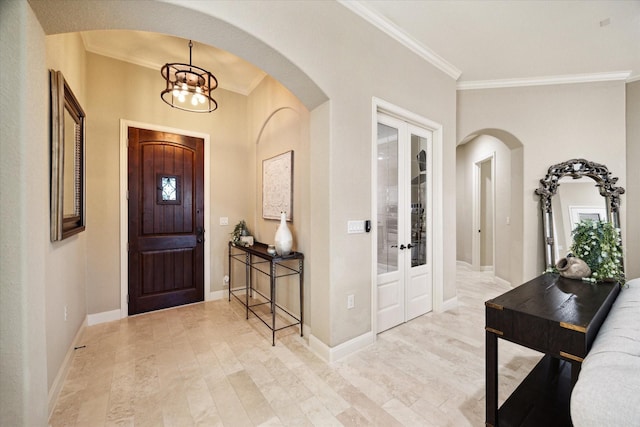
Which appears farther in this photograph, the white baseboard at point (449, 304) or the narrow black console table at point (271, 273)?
the white baseboard at point (449, 304)

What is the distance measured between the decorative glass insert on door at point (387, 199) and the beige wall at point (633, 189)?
11.4 ft

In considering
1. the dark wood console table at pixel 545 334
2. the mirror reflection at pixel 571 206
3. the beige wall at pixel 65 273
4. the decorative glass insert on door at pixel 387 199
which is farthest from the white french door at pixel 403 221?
the beige wall at pixel 65 273

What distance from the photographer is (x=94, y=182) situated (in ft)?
9.89

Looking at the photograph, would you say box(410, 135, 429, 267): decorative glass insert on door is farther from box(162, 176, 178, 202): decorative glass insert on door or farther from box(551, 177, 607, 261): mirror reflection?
box(162, 176, 178, 202): decorative glass insert on door

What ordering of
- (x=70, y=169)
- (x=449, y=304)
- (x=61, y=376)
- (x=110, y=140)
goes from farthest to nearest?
(x=449, y=304) < (x=110, y=140) < (x=70, y=169) < (x=61, y=376)

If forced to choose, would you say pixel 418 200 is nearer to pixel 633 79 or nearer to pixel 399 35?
pixel 399 35

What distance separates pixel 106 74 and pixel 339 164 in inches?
120

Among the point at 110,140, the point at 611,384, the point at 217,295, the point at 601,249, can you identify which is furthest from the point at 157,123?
the point at 601,249

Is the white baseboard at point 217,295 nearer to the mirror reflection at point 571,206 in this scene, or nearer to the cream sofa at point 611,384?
the cream sofa at point 611,384

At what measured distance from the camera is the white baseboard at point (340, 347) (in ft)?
7.40

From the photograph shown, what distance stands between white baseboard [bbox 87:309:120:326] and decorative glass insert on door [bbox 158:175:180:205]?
4.60 feet

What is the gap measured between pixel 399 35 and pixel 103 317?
179 inches

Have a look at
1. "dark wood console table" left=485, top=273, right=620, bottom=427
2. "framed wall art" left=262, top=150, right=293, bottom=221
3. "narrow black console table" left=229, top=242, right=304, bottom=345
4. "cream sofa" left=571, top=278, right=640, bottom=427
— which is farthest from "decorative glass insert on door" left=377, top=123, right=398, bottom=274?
"cream sofa" left=571, top=278, right=640, bottom=427

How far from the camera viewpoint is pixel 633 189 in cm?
366
